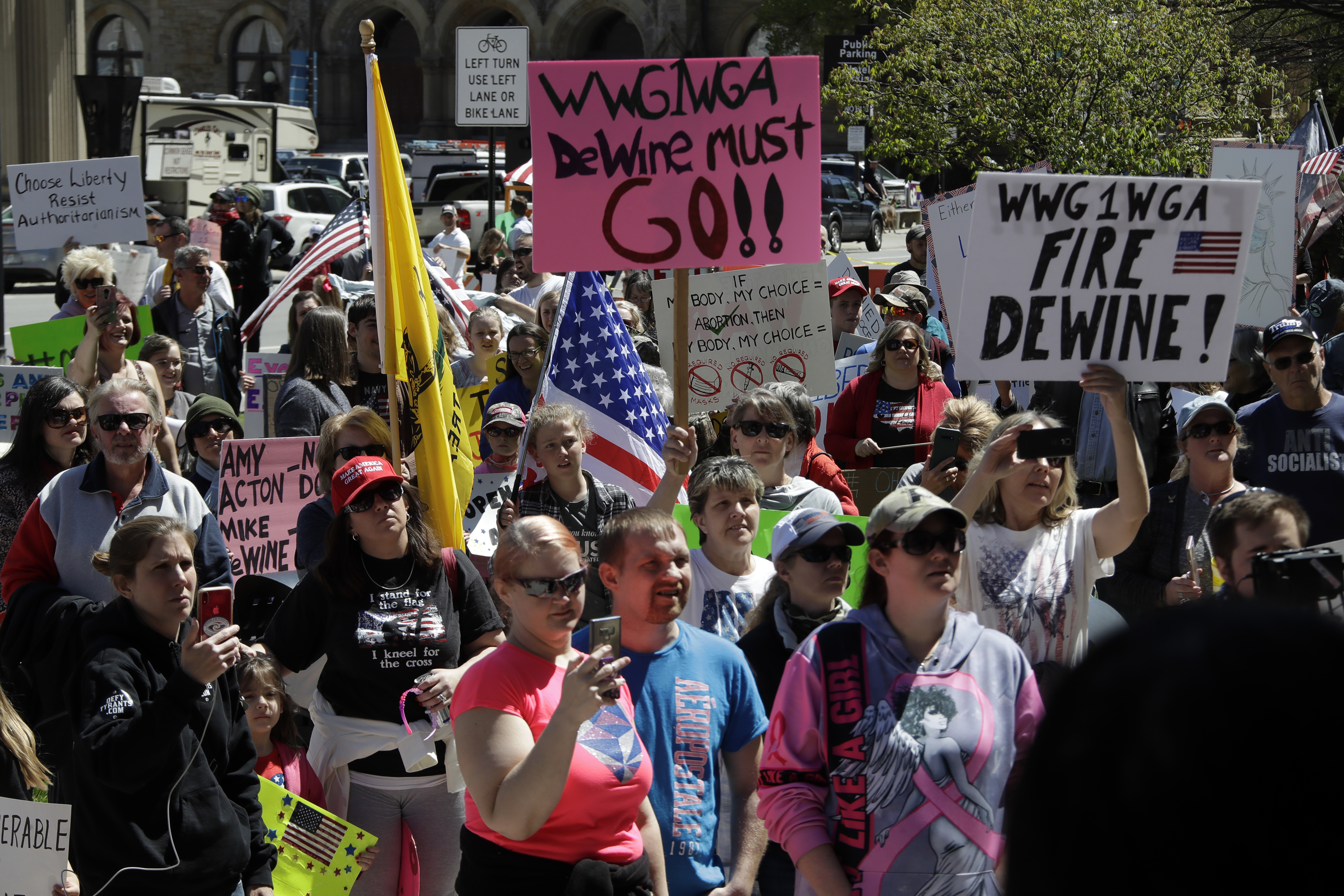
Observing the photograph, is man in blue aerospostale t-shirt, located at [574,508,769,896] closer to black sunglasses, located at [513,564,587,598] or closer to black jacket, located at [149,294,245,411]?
black sunglasses, located at [513,564,587,598]

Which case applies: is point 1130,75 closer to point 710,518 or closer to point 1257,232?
point 1257,232

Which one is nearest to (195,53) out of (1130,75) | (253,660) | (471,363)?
(1130,75)

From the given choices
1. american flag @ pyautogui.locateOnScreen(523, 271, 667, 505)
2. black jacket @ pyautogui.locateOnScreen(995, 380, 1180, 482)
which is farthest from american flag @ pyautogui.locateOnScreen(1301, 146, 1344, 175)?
american flag @ pyautogui.locateOnScreen(523, 271, 667, 505)

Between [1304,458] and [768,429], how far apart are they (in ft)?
6.65

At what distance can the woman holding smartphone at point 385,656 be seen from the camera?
3.75m

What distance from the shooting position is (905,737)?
263 centimetres

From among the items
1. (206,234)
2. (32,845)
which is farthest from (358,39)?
(32,845)

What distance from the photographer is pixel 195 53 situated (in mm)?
50844

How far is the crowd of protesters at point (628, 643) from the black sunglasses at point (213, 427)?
1 cm

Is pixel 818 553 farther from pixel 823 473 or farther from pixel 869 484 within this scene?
pixel 869 484

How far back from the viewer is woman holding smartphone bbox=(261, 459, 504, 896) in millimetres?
3746

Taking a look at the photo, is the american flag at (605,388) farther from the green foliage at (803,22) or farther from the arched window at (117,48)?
the arched window at (117,48)

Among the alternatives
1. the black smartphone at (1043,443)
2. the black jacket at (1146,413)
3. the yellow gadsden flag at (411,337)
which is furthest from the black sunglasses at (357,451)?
the black jacket at (1146,413)

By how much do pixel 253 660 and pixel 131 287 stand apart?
7.95 metres
